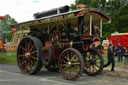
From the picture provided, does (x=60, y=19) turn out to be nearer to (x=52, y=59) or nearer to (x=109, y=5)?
(x=52, y=59)

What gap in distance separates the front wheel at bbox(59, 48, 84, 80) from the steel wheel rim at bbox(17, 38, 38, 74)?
53.2 inches

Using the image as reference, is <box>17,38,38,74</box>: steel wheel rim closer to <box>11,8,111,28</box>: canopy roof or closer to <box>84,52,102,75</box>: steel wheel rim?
<box>11,8,111,28</box>: canopy roof

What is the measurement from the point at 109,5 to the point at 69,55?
2943cm

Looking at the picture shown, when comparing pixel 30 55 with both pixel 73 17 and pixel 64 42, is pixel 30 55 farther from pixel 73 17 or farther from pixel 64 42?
pixel 73 17

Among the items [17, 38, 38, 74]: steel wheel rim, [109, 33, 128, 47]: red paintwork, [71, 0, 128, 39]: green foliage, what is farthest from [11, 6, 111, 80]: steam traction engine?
[71, 0, 128, 39]: green foliage

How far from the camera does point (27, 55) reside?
Result: 8.40 meters

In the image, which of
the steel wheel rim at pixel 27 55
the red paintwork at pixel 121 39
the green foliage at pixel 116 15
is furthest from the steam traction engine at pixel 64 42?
the green foliage at pixel 116 15

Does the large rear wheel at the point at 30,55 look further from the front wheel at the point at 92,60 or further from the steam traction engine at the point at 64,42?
the front wheel at the point at 92,60

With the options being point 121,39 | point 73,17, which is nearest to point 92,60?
point 73,17

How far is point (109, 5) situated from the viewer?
113 ft

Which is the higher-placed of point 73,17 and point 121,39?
point 73,17

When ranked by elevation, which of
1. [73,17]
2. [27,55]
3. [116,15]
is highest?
[116,15]

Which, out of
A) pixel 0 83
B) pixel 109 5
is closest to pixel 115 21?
pixel 109 5

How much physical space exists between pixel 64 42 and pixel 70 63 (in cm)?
115
